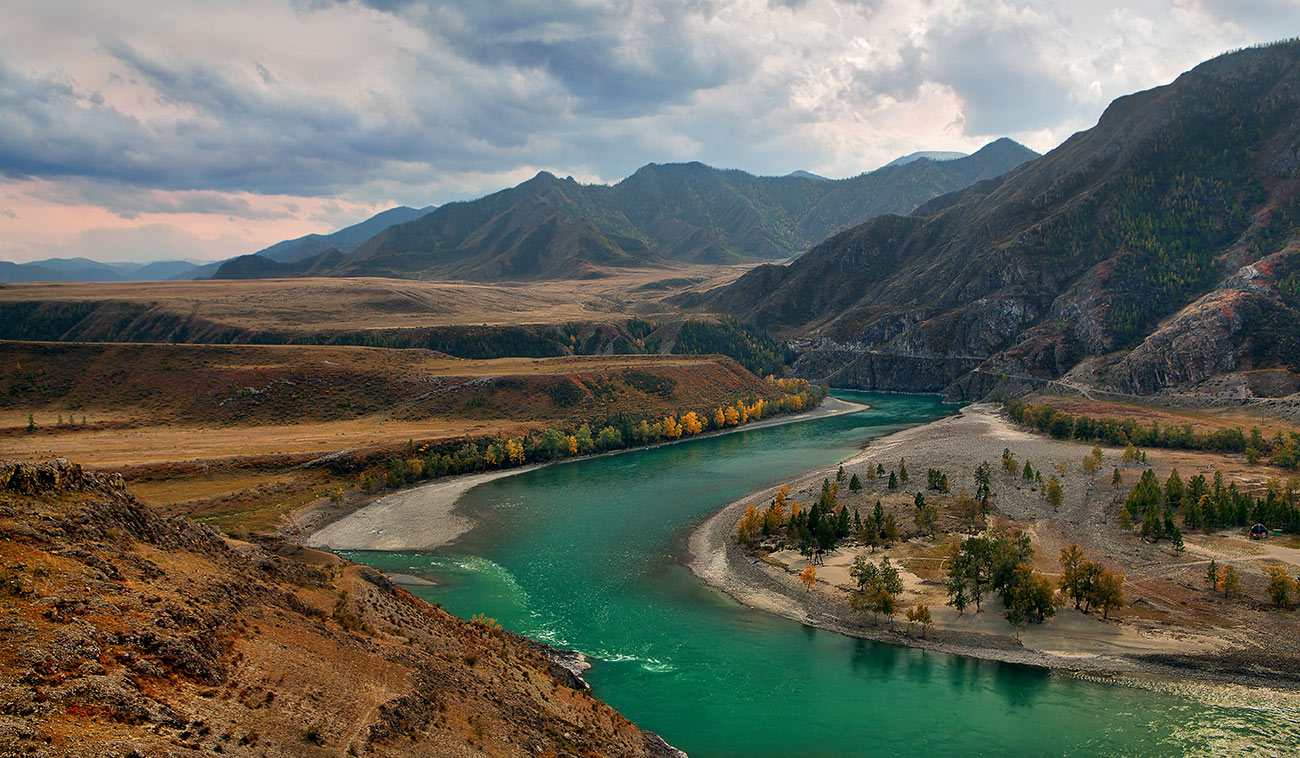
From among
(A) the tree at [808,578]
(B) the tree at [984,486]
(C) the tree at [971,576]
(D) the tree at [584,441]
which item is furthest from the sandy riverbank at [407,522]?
(B) the tree at [984,486]

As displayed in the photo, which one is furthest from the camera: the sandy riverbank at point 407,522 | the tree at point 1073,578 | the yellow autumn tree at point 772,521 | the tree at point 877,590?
the sandy riverbank at point 407,522

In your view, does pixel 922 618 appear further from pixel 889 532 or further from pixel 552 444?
pixel 552 444

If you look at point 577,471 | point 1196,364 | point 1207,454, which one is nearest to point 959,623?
point 577,471

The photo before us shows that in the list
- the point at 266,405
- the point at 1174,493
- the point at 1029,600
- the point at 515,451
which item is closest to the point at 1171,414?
the point at 1174,493

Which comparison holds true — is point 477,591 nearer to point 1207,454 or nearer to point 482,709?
point 482,709

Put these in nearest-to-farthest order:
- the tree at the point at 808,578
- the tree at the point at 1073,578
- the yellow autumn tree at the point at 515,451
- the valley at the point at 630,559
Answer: the valley at the point at 630,559 < the tree at the point at 1073,578 < the tree at the point at 808,578 < the yellow autumn tree at the point at 515,451

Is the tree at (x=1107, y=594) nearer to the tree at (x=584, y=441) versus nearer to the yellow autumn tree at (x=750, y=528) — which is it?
the yellow autumn tree at (x=750, y=528)
